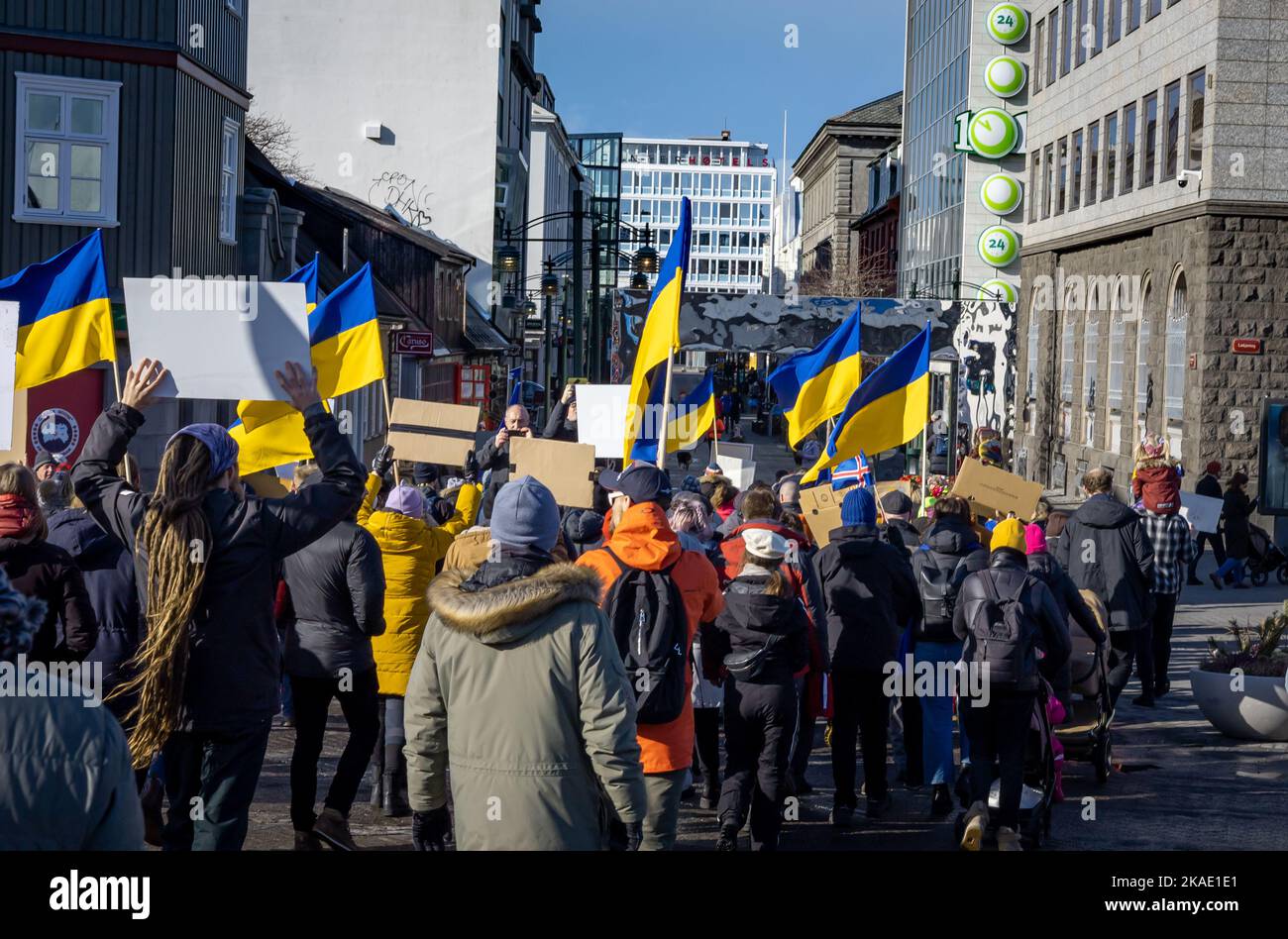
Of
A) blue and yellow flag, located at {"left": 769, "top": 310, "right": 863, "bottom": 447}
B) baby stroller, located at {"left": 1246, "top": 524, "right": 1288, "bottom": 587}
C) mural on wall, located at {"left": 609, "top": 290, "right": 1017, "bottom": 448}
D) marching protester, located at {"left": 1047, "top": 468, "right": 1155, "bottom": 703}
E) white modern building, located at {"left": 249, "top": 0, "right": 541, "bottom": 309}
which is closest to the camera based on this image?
marching protester, located at {"left": 1047, "top": 468, "right": 1155, "bottom": 703}

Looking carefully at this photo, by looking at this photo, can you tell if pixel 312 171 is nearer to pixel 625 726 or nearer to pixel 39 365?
pixel 39 365

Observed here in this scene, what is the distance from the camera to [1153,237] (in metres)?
29.7

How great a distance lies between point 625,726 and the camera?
4449 millimetres

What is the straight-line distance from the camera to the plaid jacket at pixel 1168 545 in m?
12.9

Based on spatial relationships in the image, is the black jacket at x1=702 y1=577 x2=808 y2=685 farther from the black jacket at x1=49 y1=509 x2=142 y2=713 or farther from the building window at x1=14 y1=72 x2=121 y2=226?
the building window at x1=14 y1=72 x2=121 y2=226

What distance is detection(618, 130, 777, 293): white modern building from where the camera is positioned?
182 metres

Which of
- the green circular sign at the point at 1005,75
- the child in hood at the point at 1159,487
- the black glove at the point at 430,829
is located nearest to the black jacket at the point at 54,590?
the black glove at the point at 430,829

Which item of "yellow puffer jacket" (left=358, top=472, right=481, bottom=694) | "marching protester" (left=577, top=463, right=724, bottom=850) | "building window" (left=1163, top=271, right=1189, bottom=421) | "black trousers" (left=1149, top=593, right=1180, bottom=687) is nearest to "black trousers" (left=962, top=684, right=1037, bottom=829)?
"marching protester" (left=577, top=463, right=724, bottom=850)

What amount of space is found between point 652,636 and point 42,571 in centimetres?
249

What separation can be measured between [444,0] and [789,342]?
1693 cm

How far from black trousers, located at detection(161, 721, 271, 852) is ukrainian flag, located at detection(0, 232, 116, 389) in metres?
4.76

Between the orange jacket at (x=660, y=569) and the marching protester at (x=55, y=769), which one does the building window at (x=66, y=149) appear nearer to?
the orange jacket at (x=660, y=569)

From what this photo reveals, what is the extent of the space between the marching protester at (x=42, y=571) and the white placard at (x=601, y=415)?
654cm

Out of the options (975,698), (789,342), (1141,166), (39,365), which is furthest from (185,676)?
(789,342)
